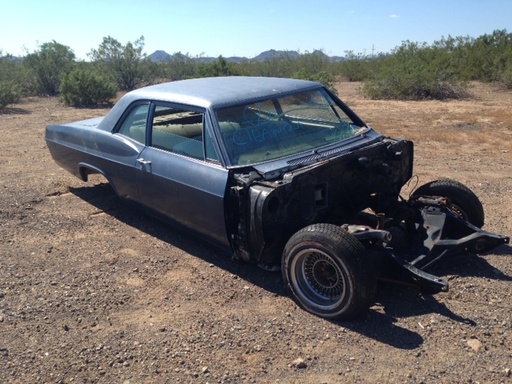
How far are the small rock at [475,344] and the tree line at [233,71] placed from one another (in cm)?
1302

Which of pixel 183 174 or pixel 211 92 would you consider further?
pixel 211 92

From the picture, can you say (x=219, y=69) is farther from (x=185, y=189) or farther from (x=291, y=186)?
(x=291, y=186)

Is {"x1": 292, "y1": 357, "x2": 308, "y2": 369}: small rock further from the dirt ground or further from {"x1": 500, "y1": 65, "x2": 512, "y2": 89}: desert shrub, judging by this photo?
{"x1": 500, "y1": 65, "x2": 512, "y2": 89}: desert shrub

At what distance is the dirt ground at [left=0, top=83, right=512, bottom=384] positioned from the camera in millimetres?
3305

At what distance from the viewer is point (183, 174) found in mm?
4547

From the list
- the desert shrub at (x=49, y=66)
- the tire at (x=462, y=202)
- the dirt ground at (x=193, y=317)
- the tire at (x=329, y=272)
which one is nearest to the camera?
the dirt ground at (x=193, y=317)

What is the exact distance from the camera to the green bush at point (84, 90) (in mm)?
15234

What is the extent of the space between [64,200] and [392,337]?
460 centimetres

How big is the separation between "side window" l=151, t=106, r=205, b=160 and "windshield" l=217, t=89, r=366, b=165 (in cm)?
32

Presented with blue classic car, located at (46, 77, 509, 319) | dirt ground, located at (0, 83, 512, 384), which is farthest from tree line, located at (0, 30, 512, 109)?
blue classic car, located at (46, 77, 509, 319)

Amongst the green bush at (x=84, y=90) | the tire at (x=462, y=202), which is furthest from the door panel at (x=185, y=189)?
the green bush at (x=84, y=90)

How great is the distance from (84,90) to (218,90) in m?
11.6

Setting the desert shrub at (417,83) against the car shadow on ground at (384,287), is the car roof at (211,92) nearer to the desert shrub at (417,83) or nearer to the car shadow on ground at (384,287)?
the car shadow on ground at (384,287)

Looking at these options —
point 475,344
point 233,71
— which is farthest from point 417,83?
point 475,344
